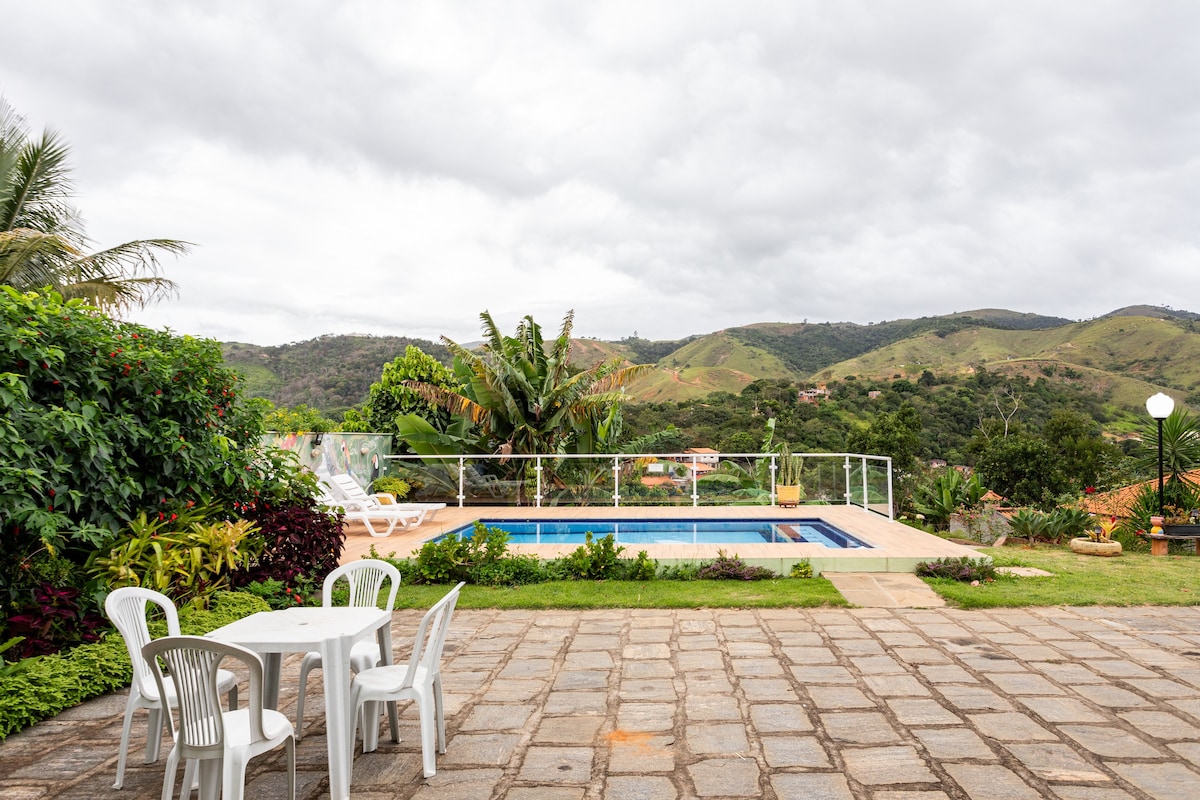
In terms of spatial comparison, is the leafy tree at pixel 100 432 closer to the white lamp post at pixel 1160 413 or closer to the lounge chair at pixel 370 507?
the lounge chair at pixel 370 507

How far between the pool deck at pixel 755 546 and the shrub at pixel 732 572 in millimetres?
163

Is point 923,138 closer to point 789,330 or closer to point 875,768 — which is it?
point 875,768

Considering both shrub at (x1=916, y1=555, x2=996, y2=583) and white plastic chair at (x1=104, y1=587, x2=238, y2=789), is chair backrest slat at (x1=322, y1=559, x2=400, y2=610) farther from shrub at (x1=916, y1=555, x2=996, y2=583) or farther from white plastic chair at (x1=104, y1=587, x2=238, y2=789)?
shrub at (x1=916, y1=555, x2=996, y2=583)

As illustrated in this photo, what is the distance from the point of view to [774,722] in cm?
335

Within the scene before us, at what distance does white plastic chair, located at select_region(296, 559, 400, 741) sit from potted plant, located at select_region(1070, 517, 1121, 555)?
876 centimetres

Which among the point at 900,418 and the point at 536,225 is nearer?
the point at 536,225

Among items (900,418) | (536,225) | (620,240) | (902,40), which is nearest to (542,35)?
(902,40)

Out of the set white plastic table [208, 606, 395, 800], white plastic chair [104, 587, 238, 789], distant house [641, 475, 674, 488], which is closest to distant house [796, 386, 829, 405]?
distant house [641, 475, 674, 488]

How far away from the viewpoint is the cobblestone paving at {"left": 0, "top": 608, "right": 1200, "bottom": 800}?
2.69 m

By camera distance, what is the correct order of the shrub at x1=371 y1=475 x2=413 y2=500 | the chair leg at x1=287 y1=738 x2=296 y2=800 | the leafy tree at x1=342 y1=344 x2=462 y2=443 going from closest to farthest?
the chair leg at x1=287 y1=738 x2=296 y2=800 → the shrub at x1=371 y1=475 x2=413 y2=500 → the leafy tree at x1=342 y1=344 x2=462 y2=443

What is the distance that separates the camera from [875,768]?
9.23 ft

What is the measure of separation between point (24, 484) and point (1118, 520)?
12.0 metres

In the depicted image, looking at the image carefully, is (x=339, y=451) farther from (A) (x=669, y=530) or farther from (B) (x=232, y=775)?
(B) (x=232, y=775)

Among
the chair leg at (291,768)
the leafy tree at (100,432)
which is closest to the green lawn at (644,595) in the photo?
the leafy tree at (100,432)
